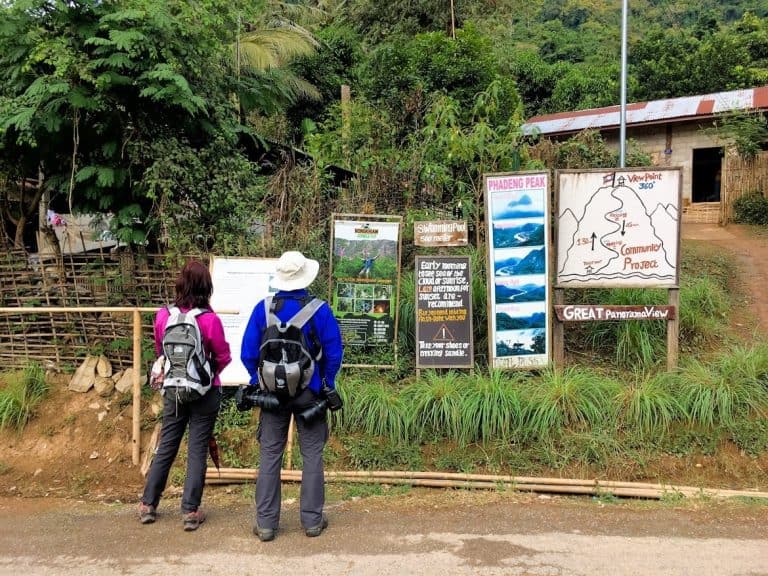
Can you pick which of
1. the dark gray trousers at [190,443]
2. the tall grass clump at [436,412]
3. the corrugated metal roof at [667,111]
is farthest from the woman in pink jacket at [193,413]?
the corrugated metal roof at [667,111]

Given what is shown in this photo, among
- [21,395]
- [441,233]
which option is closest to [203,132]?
[441,233]

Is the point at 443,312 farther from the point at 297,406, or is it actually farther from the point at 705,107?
the point at 705,107

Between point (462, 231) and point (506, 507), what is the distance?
2.90m

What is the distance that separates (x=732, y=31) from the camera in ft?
83.8

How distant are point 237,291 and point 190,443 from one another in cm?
195

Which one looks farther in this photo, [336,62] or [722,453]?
[336,62]

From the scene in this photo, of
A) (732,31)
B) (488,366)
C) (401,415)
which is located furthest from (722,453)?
(732,31)

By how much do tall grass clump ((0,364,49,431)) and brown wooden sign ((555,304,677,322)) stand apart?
216 inches

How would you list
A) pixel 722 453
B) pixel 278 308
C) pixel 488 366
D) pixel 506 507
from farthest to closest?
pixel 488 366 → pixel 722 453 → pixel 506 507 → pixel 278 308

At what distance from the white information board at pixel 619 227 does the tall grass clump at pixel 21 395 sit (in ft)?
18.4

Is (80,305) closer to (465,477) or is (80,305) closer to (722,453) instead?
(465,477)

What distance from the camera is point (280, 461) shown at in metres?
3.88

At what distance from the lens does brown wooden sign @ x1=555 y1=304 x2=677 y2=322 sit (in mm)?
6117

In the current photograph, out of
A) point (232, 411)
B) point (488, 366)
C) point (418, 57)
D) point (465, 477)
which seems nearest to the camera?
point (465, 477)
